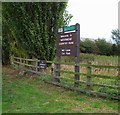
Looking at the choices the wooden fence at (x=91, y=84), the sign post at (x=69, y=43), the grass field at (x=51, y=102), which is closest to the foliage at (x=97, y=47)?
the wooden fence at (x=91, y=84)

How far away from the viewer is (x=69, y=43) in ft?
36.1

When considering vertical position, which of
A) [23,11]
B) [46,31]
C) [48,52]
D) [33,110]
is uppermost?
[23,11]

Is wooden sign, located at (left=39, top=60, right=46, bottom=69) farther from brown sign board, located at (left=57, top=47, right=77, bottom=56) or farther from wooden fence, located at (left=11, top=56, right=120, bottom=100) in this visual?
brown sign board, located at (left=57, top=47, right=77, bottom=56)

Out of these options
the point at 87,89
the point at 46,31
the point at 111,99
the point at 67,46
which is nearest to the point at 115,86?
the point at 111,99

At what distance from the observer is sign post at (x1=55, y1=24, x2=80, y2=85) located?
10.5 m

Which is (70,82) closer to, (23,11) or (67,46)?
(67,46)

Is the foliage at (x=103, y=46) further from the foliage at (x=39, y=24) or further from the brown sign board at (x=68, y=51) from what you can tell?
the brown sign board at (x=68, y=51)

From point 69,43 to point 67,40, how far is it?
22 cm

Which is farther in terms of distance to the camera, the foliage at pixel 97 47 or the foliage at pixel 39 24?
the foliage at pixel 97 47

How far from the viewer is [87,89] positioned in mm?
9289

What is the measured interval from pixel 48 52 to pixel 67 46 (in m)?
3.31

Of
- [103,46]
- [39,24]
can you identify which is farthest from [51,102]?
[103,46]

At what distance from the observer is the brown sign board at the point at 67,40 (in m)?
10.7

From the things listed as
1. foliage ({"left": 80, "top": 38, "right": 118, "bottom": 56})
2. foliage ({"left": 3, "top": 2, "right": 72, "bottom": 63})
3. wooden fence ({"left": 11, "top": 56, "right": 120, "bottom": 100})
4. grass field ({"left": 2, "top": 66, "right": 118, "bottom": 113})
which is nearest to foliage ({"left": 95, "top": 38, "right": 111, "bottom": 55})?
foliage ({"left": 80, "top": 38, "right": 118, "bottom": 56})
